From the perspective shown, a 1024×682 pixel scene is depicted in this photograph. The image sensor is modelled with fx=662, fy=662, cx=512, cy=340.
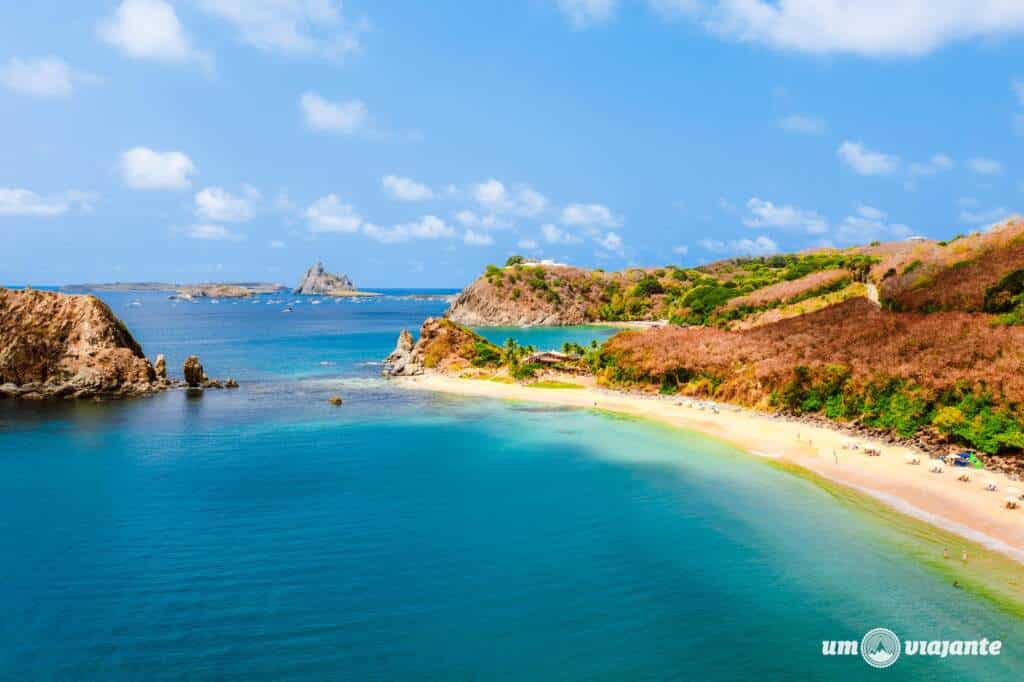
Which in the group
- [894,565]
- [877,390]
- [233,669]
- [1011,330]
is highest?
[1011,330]

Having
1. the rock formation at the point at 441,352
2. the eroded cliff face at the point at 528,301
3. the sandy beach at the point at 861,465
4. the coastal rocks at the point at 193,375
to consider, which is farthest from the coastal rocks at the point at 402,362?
the eroded cliff face at the point at 528,301

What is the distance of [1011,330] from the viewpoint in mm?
41031

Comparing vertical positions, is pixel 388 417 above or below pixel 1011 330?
below

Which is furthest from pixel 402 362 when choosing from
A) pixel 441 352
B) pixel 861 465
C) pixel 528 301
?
pixel 528 301

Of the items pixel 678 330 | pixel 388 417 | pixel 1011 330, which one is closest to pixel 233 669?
pixel 388 417

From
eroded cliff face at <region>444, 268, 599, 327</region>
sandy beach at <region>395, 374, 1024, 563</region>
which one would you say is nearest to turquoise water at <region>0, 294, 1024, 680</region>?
sandy beach at <region>395, 374, 1024, 563</region>

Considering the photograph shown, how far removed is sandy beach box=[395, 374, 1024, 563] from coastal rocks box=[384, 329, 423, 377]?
19049 millimetres

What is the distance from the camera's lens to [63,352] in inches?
2403

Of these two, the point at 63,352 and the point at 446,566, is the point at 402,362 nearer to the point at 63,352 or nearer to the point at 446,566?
the point at 63,352

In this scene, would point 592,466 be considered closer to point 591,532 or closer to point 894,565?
point 591,532

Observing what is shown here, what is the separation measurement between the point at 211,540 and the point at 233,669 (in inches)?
382

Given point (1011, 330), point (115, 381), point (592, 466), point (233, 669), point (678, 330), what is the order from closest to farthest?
point (233, 669), point (592, 466), point (1011, 330), point (115, 381), point (678, 330)

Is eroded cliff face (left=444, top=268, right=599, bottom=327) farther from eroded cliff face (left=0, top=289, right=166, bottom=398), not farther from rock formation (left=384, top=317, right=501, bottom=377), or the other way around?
eroded cliff face (left=0, top=289, right=166, bottom=398)

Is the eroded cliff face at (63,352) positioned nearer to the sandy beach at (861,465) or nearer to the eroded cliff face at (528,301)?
the sandy beach at (861,465)
